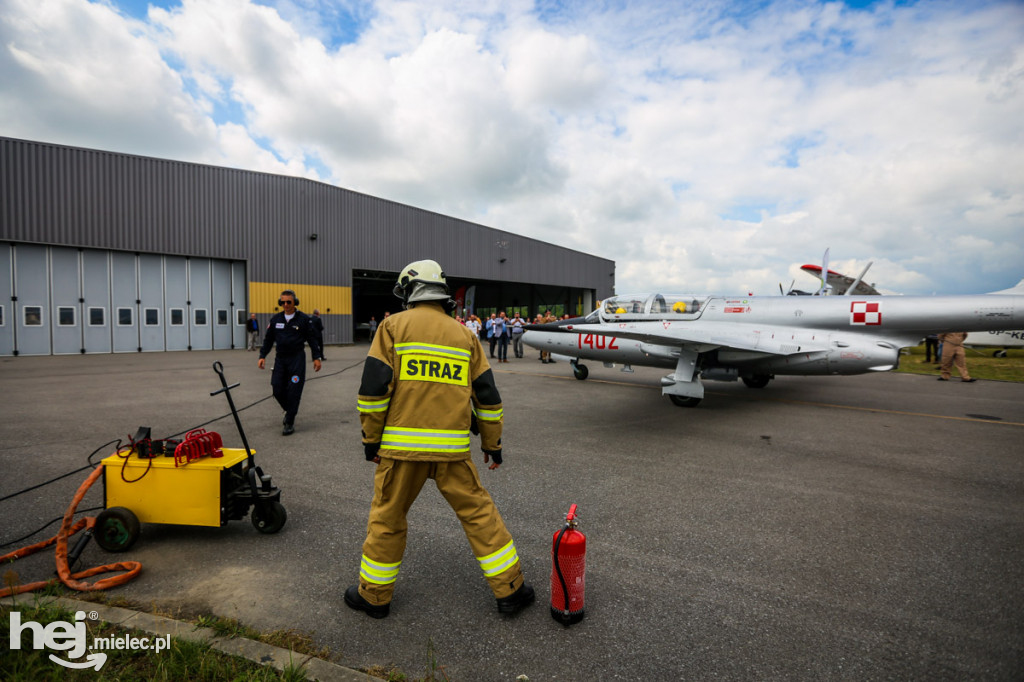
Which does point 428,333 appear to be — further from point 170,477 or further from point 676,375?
point 676,375

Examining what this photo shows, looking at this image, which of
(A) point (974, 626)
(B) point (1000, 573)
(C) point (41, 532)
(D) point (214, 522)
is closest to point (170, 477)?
(D) point (214, 522)

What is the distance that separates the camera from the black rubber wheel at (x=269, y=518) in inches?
138

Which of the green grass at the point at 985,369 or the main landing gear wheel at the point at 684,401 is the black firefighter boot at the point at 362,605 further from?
the green grass at the point at 985,369

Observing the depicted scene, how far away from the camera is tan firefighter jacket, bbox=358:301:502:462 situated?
8.15ft

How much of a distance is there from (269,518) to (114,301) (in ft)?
69.7

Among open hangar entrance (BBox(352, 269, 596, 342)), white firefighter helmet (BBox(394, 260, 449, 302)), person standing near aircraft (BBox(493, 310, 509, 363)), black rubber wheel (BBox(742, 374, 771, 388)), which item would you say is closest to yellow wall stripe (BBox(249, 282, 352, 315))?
person standing near aircraft (BBox(493, 310, 509, 363))

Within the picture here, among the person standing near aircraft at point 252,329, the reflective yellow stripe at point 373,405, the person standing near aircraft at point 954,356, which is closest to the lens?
the reflective yellow stripe at point 373,405

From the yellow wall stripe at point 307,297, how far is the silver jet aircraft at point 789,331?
1728 centimetres

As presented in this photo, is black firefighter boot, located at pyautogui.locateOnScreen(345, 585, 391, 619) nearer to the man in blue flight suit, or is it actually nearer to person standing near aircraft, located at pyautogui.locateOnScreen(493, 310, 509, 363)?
the man in blue flight suit

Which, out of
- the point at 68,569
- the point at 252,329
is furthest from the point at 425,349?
the point at 252,329

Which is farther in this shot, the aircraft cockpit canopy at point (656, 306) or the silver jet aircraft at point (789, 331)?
the aircraft cockpit canopy at point (656, 306)

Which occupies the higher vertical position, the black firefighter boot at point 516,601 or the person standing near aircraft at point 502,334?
the person standing near aircraft at point 502,334

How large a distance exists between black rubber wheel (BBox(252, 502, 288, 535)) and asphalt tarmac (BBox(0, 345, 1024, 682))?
0.38ft

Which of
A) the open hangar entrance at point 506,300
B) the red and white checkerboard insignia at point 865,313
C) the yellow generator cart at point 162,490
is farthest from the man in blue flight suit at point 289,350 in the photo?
the open hangar entrance at point 506,300
